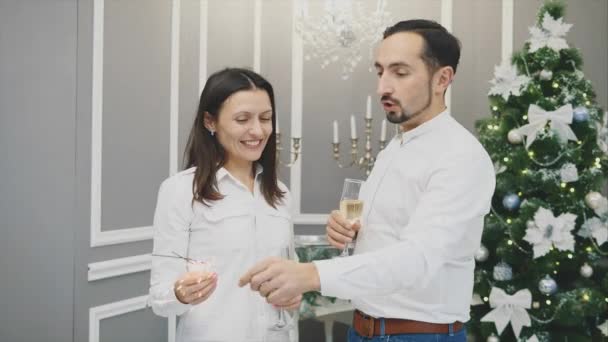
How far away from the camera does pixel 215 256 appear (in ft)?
6.15

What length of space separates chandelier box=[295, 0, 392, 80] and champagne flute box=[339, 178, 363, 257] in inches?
101

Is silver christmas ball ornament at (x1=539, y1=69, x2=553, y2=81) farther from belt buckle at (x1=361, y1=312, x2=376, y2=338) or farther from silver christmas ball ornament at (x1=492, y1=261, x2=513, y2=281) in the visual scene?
belt buckle at (x1=361, y1=312, x2=376, y2=338)

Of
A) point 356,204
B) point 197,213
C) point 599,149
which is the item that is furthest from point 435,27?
point 599,149

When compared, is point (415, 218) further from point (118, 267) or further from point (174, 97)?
point (174, 97)

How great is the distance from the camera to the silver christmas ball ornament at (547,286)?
3268 millimetres

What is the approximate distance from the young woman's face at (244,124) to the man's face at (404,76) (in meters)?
0.44

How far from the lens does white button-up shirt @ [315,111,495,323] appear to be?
149cm

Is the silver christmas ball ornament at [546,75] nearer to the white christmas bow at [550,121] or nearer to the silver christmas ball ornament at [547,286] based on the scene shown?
the white christmas bow at [550,121]

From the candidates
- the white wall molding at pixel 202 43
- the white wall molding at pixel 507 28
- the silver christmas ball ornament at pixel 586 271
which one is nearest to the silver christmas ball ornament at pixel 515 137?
the silver christmas ball ornament at pixel 586 271

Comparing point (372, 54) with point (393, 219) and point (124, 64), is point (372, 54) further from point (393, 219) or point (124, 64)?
point (393, 219)

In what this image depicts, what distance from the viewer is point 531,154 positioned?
11.1 ft

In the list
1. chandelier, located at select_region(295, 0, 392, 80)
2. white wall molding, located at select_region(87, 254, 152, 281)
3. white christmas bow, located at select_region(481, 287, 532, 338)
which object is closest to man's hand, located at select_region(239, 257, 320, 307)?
white wall molding, located at select_region(87, 254, 152, 281)

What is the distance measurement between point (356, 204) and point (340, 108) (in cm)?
300

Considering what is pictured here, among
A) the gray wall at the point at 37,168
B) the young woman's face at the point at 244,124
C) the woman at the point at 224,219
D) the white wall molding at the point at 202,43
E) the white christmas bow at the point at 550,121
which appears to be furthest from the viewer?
the white wall molding at the point at 202,43
